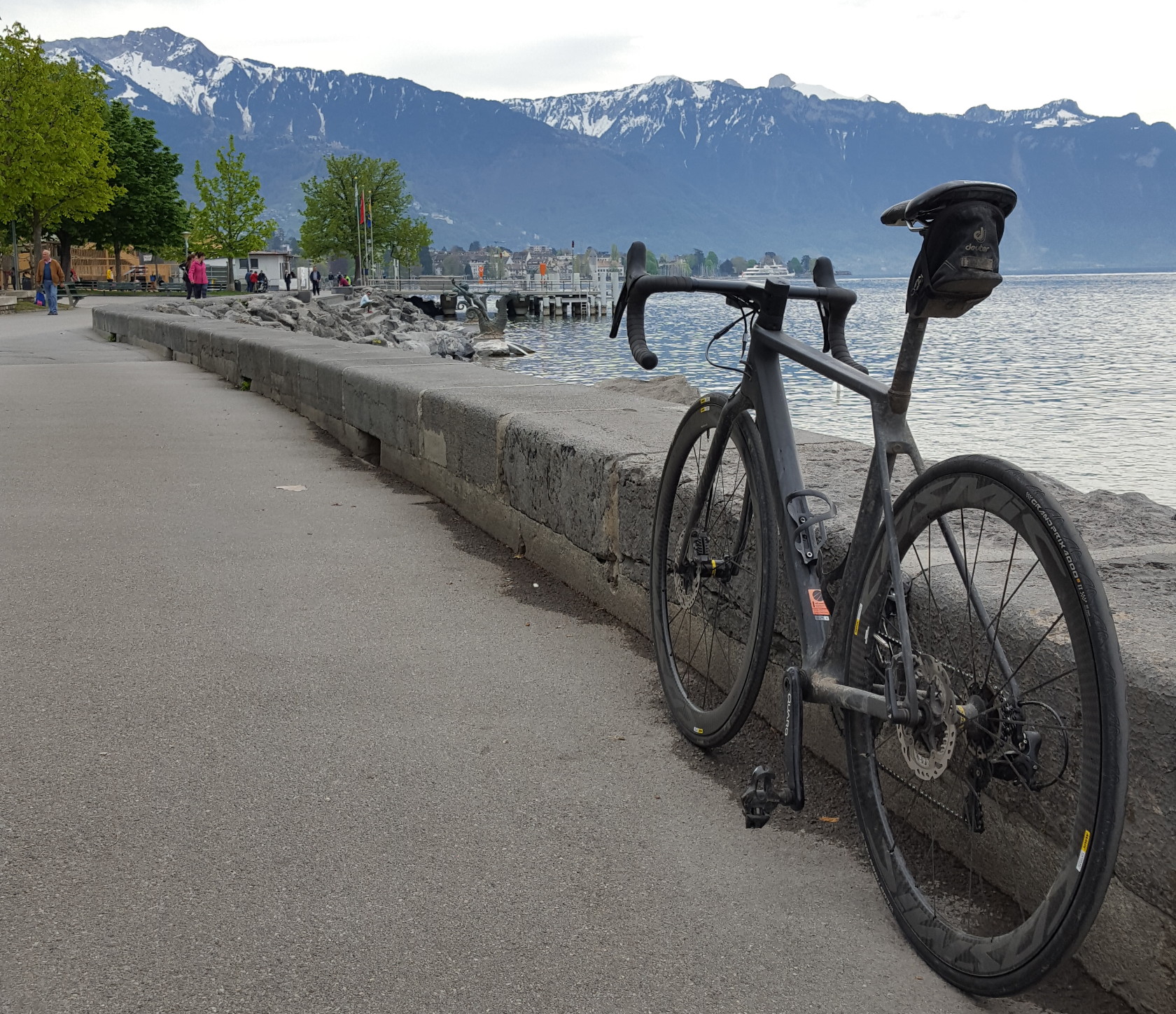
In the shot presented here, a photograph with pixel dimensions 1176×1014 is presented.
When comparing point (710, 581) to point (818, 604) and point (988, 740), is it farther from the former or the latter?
point (988, 740)

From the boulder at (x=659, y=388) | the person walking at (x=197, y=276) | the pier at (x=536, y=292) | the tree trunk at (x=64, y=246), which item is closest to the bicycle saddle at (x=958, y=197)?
the boulder at (x=659, y=388)

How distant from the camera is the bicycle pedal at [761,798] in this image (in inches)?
108

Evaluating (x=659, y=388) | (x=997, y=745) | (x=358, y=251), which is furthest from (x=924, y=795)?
(x=358, y=251)

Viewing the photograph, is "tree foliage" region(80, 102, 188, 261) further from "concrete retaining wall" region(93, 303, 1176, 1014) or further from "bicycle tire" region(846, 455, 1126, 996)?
"bicycle tire" region(846, 455, 1126, 996)

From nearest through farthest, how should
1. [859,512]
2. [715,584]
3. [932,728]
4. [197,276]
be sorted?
[932,728] → [859,512] → [715,584] → [197,276]

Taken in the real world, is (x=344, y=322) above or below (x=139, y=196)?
below

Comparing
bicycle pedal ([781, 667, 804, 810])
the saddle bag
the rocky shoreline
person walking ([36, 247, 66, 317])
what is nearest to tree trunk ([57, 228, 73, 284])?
the rocky shoreline

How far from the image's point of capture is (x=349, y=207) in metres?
110

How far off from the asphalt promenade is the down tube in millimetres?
506

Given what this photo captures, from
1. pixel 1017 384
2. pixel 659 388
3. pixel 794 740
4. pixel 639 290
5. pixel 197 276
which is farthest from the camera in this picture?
pixel 197 276

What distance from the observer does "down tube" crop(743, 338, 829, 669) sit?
9.27ft

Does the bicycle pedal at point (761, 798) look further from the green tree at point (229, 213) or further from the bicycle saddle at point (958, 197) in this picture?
the green tree at point (229, 213)

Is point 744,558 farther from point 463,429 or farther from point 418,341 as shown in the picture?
point 418,341

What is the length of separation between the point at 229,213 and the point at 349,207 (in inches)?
1129
